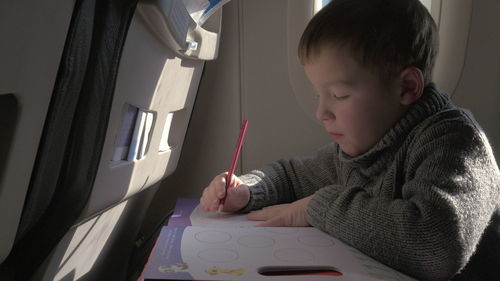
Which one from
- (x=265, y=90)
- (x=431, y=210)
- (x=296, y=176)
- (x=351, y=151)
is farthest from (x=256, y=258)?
(x=265, y=90)

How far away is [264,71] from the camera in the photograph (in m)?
1.10

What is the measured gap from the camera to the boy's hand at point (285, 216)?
2.31 ft

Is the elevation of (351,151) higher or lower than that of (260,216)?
higher

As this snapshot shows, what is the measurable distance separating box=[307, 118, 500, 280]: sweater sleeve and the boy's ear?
0.07 m

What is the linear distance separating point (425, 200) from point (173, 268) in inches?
11.3

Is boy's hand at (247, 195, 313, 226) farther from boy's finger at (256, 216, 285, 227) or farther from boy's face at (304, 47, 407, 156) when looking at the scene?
boy's face at (304, 47, 407, 156)

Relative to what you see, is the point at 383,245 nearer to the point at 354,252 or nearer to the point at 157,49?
the point at 354,252

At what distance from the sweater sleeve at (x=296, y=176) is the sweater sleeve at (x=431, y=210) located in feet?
0.85

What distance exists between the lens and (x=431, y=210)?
1.70 feet

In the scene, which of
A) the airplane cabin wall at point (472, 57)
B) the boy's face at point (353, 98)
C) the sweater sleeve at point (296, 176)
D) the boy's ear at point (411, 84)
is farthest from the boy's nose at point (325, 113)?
the airplane cabin wall at point (472, 57)

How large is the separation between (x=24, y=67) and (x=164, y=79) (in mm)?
355

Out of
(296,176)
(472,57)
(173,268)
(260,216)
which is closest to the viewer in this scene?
(173,268)

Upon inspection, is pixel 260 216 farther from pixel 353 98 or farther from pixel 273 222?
pixel 353 98

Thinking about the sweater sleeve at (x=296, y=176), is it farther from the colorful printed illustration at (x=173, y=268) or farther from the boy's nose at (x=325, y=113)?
the colorful printed illustration at (x=173, y=268)
